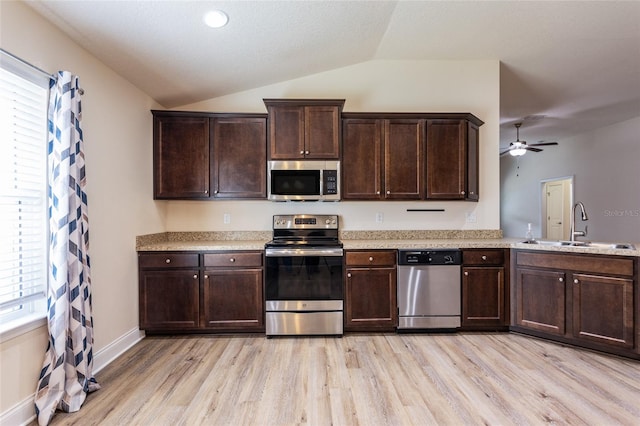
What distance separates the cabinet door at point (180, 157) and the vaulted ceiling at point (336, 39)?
33cm

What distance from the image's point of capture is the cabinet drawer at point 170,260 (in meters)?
2.81

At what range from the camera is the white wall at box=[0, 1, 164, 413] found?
167cm

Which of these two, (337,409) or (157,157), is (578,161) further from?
(157,157)

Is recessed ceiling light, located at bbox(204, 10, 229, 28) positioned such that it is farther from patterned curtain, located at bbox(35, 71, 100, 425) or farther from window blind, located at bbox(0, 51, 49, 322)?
window blind, located at bbox(0, 51, 49, 322)

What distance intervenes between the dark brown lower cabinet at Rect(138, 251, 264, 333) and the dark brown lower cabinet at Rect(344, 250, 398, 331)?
0.91 metres

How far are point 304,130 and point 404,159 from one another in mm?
1100

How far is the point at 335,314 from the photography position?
9.24 ft

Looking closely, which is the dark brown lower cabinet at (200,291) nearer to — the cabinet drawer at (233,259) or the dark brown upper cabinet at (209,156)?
the cabinet drawer at (233,259)

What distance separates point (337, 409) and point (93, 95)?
288cm

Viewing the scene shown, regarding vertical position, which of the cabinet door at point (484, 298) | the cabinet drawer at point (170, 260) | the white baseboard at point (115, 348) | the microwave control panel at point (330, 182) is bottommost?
the white baseboard at point (115, 348)

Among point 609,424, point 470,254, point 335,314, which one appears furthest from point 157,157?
point 609,424

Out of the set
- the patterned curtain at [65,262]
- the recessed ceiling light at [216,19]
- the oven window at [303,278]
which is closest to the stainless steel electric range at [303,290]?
the oven window at [303,278]

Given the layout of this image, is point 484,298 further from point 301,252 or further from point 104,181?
point 104,181

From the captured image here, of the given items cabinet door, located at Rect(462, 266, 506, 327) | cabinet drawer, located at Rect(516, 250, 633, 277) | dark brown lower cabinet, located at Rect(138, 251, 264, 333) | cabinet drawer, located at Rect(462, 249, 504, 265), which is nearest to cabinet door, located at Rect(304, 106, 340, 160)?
dark brown lower cabinet, located at Rect(138, 251, 264, 333)
